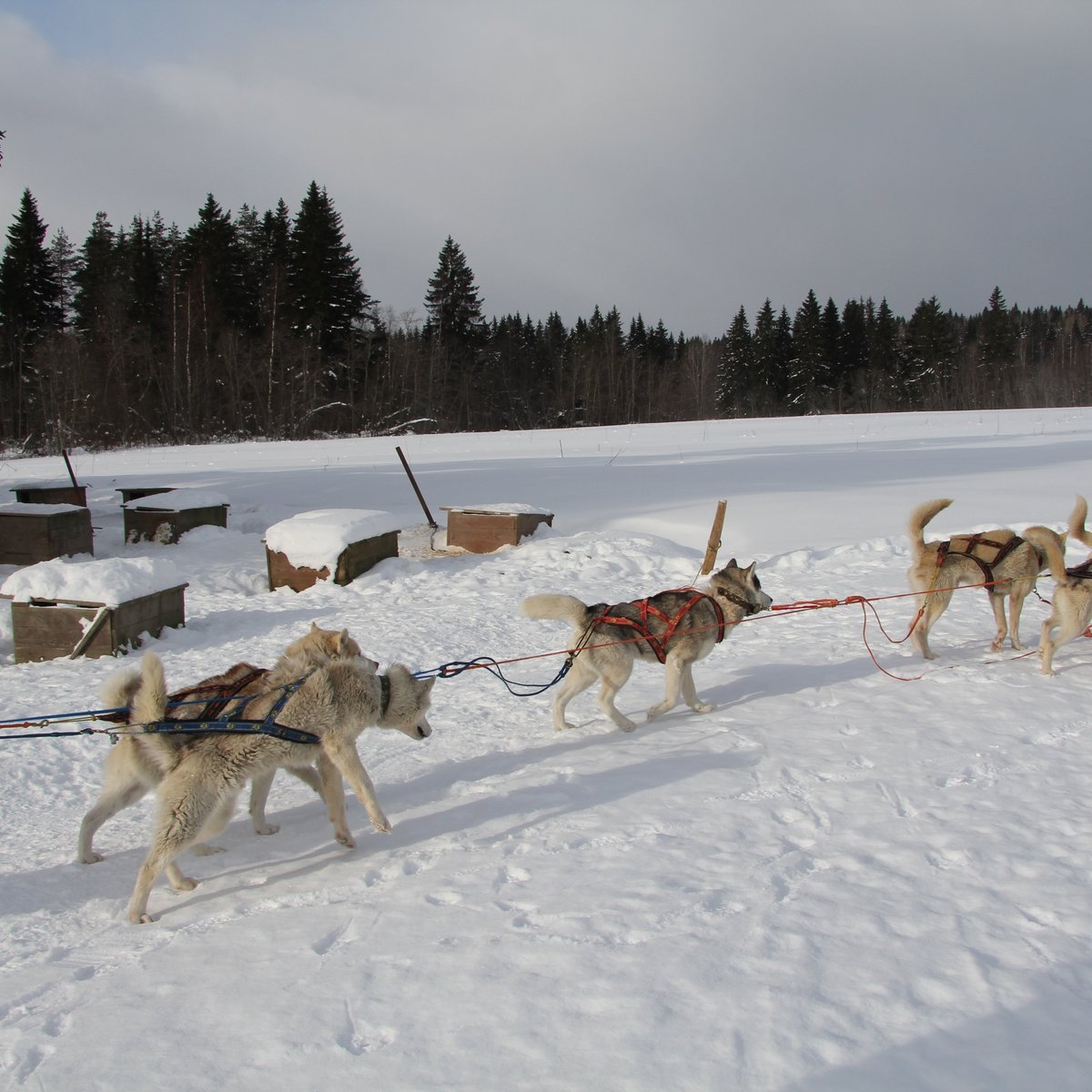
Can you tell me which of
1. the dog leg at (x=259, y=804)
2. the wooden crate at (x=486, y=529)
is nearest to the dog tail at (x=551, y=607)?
the dog leg at (x=259, y=804)

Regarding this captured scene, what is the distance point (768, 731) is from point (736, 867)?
1707 mm

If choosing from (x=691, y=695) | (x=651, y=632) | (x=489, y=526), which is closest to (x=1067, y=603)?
(x=691, y=695)

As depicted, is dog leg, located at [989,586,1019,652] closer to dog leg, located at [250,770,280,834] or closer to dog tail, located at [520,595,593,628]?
dog tail, located at [520,595,593,628]

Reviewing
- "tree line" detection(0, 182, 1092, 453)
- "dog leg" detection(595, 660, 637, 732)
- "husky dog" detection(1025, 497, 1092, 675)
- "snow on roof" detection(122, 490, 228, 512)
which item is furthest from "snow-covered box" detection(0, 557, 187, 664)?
"tree line" detection(0, 182, 1092, 453)

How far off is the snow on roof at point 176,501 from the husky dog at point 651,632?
8.89m

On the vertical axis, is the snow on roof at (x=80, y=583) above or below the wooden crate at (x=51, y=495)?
below

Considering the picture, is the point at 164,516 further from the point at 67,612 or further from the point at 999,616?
the point at 999,616

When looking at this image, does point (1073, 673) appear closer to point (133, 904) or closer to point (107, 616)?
point (133, 904)

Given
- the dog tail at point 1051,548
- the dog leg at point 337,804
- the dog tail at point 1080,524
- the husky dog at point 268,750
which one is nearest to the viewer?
the husky dog at point 268,750

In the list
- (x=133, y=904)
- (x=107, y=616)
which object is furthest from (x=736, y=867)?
(x=107, y=616)

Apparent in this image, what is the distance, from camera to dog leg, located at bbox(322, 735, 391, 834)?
12.6 feet

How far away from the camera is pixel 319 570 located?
9.74m

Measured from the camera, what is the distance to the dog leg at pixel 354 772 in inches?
151

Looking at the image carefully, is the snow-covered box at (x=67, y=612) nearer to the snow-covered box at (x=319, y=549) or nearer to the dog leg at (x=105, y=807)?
the snow-covered box at (x=319, y=549)
